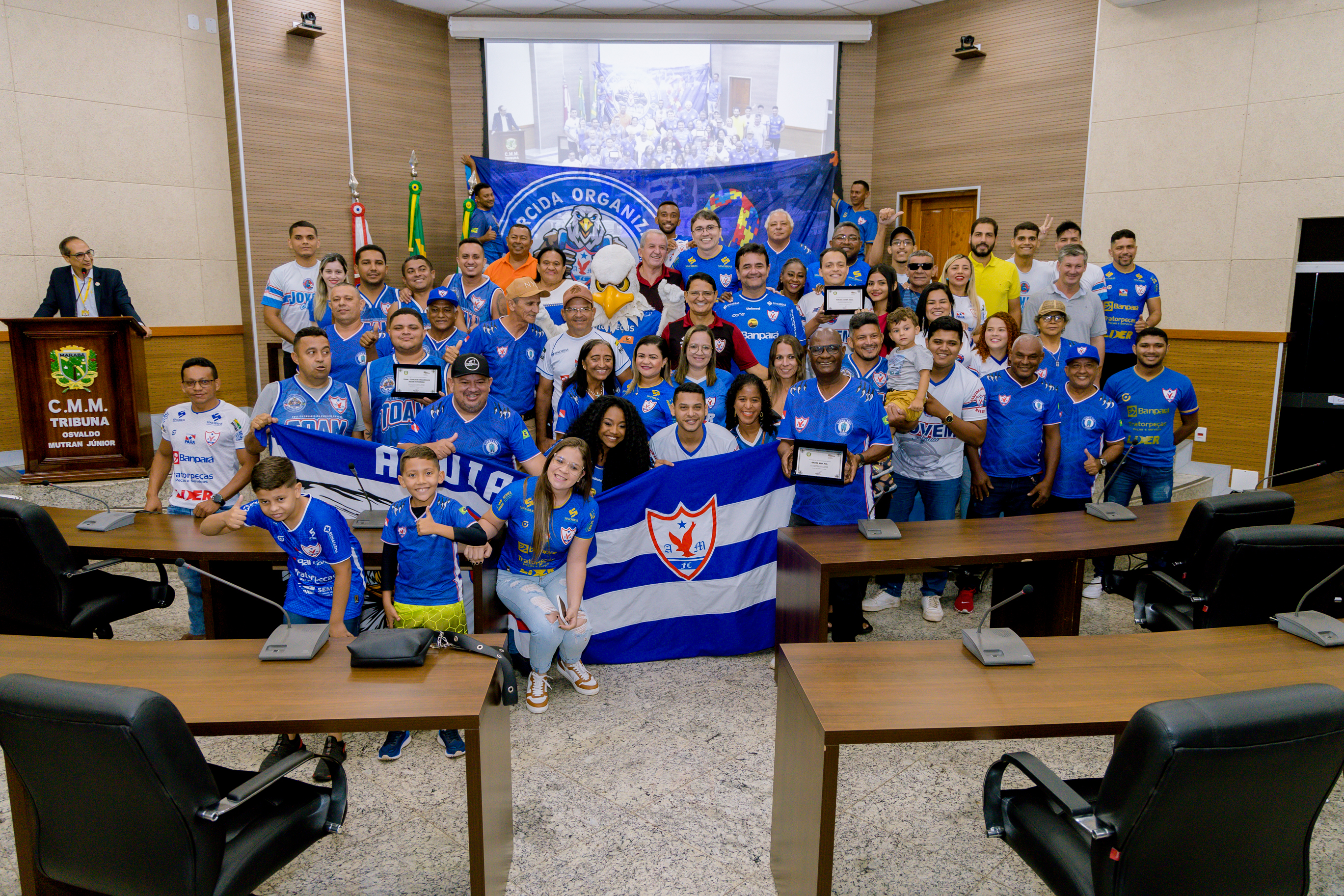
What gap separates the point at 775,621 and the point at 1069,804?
7.37 feet

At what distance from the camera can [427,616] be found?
3.13 metres

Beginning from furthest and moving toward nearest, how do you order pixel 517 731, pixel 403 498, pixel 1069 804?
pixel 517 731, pixel 403 498, pixel 1069 804

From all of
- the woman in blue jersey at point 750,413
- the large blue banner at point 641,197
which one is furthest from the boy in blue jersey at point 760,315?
the large blue banner at point 641,197

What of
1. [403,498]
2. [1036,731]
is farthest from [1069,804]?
[403,498]

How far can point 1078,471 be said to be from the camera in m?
4.58

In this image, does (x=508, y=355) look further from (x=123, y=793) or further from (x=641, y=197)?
(x=641, y=197)

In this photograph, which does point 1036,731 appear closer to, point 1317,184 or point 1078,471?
point 1078,471

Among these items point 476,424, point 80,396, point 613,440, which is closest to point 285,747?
point 476,424

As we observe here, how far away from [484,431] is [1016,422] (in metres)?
2.74

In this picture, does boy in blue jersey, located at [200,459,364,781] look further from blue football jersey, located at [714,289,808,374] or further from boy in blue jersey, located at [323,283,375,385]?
blue football jersey, located at [714,289,808,374]

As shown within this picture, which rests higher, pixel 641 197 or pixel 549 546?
pixel 641 197

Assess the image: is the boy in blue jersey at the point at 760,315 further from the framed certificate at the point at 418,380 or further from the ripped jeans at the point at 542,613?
the ripped jeans at the point at 542,613

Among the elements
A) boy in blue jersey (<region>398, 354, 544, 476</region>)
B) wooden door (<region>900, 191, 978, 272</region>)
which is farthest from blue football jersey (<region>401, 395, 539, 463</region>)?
wooden door (<region>900, 191, 978, 272</region>)

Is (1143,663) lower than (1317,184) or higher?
lower
